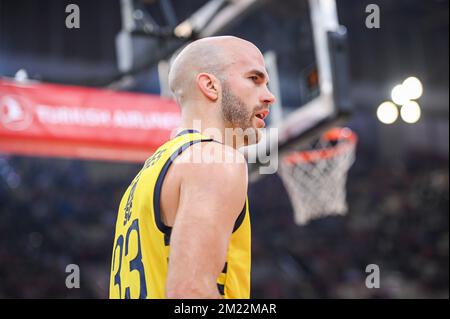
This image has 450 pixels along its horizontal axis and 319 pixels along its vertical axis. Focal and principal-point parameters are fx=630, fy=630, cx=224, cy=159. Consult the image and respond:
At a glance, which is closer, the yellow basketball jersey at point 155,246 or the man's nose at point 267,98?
the yellow basketball jersey at point 155,246

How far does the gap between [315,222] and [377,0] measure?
511 centimetres

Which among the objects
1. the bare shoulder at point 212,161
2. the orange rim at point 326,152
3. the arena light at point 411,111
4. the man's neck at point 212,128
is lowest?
the bare shoulder at point 212,161

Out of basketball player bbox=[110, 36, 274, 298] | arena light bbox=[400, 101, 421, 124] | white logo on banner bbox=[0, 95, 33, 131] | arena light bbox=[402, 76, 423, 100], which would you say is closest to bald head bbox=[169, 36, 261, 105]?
basketball player bbox=[110, 36, 274, 298]

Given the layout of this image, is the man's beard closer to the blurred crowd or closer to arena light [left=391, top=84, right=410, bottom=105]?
arena light [left=391, top=84, right=410, bottom=105]

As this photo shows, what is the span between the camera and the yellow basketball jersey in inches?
66.9

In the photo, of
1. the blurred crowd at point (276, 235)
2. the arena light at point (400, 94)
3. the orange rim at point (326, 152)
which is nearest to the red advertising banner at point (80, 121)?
the orange rim at point (326, 152)

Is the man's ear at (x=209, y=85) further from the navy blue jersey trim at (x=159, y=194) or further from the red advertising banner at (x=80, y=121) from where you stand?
the red advertising banner at (x=80, y=121)

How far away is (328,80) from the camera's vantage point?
4.43m

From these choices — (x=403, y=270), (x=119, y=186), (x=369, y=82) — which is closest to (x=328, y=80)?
(x=403, y=270)

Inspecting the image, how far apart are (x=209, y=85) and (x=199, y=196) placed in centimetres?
46

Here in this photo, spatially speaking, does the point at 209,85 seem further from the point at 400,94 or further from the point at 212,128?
the point at 400,94

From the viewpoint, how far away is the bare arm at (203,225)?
1.50 metres

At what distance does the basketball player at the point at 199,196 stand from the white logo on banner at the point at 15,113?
3290 millimetres
